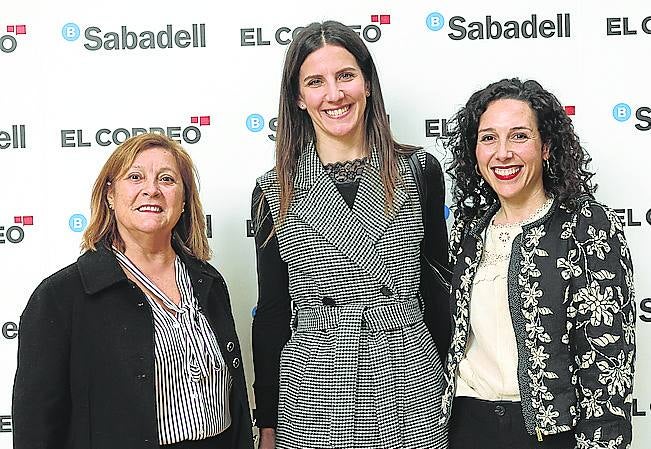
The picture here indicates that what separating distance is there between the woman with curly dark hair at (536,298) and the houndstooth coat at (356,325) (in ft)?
0.36

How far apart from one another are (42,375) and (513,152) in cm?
120

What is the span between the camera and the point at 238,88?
9.07ft

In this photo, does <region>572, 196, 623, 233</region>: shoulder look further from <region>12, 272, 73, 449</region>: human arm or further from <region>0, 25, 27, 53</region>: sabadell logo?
<region>0, 25, 27, 53</region>: sabadell logo

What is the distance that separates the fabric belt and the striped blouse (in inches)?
11.2

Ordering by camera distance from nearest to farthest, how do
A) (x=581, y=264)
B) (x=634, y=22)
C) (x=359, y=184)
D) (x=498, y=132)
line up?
(x=581, y=264) → (x=498, y=132) → (x=359, y=184) → (x=634, y=22)

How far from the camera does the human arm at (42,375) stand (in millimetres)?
1899

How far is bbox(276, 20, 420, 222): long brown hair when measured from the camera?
7.42ft

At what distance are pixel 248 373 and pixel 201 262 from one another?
681mm

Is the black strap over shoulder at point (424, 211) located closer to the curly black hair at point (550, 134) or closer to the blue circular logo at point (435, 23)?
the curly black hair at point (550, 134)

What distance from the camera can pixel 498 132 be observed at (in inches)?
80.3

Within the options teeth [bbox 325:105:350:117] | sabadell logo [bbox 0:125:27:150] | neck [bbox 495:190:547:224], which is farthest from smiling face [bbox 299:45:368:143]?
sabadell logo [bbox 0:125:27:150]

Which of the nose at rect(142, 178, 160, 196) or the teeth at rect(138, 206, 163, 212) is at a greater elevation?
the nose at rect(142, 178, 160, 196)

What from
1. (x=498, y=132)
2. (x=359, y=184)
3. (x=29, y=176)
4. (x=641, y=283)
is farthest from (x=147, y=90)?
(x=641, y=283)

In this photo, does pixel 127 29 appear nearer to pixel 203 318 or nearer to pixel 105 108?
pixel 105 108
